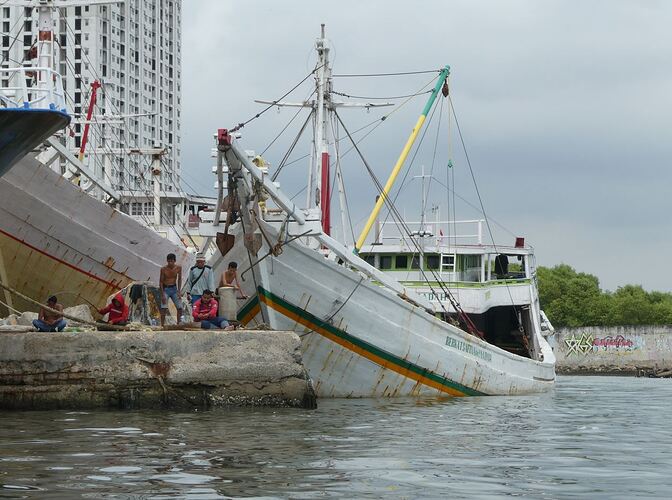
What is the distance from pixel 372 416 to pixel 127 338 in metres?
3.52

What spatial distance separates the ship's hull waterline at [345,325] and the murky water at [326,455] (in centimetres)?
341

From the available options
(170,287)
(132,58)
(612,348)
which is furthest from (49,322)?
(132,58)

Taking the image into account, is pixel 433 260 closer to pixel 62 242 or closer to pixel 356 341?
pixel 356 341

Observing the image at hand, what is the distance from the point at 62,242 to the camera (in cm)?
2497

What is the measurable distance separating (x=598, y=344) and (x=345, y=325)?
52.0m

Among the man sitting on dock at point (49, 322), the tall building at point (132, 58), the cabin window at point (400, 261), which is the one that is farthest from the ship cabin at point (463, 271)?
the tall building at point (132, 58)

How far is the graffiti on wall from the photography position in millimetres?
67438

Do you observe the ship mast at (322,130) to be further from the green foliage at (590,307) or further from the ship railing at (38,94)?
the green foliage at (590,307)

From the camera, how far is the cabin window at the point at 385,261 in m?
26.0

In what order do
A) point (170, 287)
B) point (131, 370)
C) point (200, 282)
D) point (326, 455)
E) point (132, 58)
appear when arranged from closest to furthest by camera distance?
point (326, 455), point (131, 370), point (200, 282), point (170, 287), point (132, 58)

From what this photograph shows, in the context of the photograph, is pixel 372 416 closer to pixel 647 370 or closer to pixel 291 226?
pixel 291 226

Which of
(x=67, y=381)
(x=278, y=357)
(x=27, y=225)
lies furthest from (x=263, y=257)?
(x=27, y=225)

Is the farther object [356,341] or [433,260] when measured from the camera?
[433,260]

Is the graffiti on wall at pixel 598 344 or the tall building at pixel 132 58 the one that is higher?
the tall building at pixel 132 58
